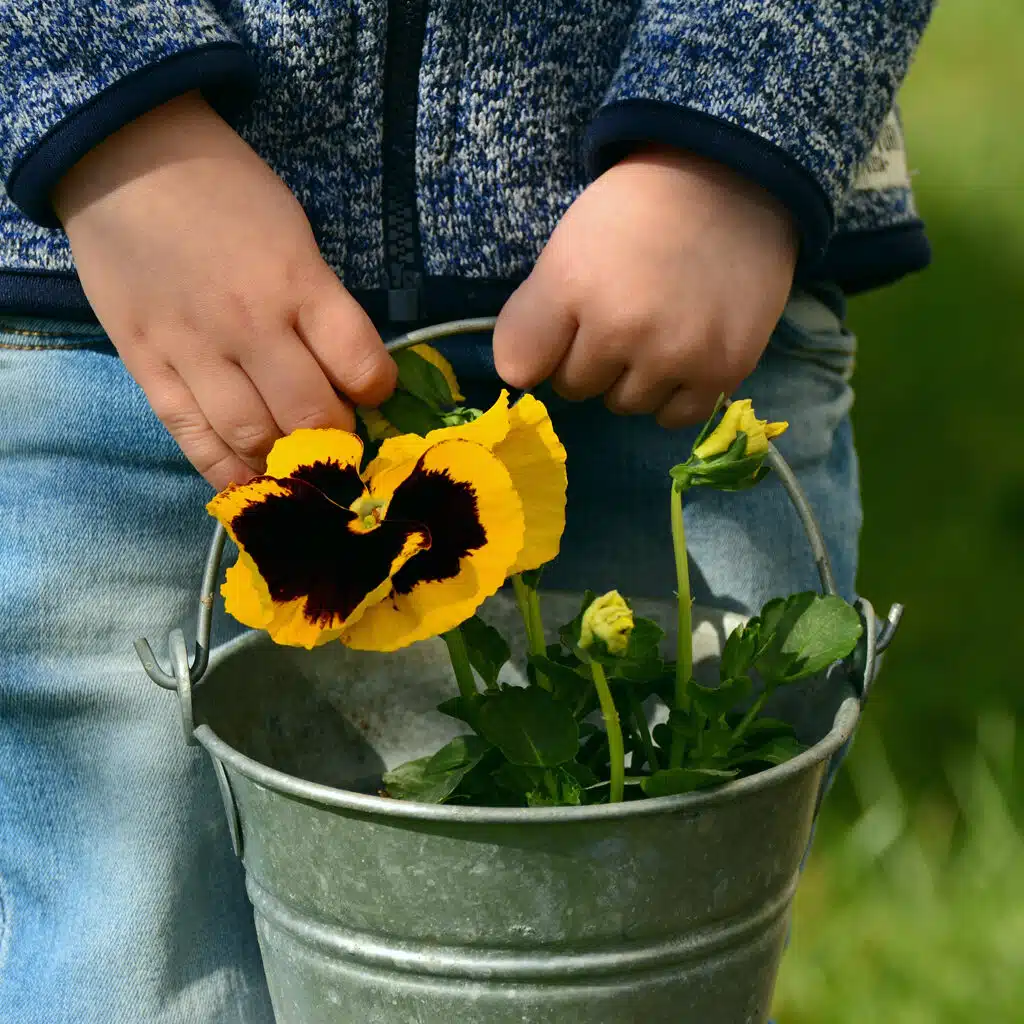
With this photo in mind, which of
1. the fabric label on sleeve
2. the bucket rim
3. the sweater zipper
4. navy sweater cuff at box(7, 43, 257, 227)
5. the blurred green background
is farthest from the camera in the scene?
the blurred green background

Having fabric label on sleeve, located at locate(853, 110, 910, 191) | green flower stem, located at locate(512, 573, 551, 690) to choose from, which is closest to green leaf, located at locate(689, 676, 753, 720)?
green flower stem, located at locate(512, 573, 551, 690)

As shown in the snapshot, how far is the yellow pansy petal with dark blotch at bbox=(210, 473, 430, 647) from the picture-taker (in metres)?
0.73

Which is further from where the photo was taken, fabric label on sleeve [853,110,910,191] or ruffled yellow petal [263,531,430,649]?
fabric label on sleeve [853,110,910,191]

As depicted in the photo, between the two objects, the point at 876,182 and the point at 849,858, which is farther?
the point at 849,858

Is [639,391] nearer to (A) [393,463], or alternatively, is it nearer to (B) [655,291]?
(B) [655,291]

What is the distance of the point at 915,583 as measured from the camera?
6.89 feet

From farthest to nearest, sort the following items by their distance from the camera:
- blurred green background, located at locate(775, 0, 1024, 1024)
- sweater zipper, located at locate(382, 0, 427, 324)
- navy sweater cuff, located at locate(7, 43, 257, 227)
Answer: blurred green background, located at locate(775, 0, 1024, 1024), sweater zipper, located at locate(382, 0, 427, 324), navy sweater cuff, located at locate(7, 43, 257, 227)

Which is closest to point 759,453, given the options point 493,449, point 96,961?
point 493,449

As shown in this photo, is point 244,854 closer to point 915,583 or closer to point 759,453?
point 759,453

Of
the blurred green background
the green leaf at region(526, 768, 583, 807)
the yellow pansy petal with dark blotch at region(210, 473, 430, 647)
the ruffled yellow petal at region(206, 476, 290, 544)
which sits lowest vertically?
the blurred green background

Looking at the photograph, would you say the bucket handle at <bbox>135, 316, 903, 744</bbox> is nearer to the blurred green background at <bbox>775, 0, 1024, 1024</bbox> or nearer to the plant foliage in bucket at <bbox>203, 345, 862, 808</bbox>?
the plant foliage in bucket at <bbox>203, 345, 862, 808</bbox>

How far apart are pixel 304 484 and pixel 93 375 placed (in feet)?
1.04

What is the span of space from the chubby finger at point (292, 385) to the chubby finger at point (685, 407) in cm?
21

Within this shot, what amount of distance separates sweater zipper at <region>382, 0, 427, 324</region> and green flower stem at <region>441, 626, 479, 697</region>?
0.81 ft
